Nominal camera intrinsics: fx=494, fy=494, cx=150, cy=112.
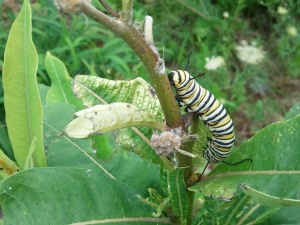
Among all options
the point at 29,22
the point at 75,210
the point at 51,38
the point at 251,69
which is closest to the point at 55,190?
the point at 75,210

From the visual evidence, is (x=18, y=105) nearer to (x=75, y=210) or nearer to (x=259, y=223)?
(x=75, y=210)

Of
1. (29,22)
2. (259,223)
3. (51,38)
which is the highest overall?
(29,22)

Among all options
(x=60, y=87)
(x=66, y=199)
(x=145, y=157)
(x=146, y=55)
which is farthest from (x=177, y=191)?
(x=60, y=87)

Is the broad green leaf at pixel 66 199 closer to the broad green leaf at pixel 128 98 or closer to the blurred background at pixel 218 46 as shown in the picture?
the broad green leaf at pixel 128 98

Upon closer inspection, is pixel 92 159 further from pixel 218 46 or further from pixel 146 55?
pixel 218 46

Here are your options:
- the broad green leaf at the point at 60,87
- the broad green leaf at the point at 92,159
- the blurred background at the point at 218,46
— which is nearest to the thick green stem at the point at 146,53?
the broad green leaf at the point at 92,159

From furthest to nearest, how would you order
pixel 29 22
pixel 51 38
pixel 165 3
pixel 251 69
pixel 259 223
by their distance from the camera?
→ pixel 165 3 → pixel 251 69 → pixel 51 38 → pixel 259 223 → pixel 29 22

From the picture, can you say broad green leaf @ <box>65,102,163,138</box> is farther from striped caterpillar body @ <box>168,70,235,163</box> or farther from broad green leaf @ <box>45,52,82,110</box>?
broad green leaf @ <box>45,52,82,110</box>
